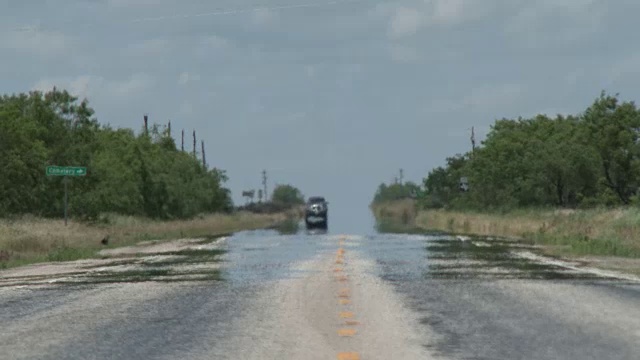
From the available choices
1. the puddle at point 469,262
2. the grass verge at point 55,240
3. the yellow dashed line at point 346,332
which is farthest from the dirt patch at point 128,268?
the yellow dashed line at point 346,332

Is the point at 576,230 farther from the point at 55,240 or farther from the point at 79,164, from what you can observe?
the point at 79,164

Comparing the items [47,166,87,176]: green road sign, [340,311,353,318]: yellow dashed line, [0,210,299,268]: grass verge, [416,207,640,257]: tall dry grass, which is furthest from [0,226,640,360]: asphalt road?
[47,166,87,176]: green road sign

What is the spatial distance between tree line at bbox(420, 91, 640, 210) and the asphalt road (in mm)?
52910

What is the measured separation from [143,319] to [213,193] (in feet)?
295

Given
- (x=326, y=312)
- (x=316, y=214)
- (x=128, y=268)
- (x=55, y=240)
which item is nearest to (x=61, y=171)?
(x=55, y=240)

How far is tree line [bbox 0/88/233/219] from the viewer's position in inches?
2139

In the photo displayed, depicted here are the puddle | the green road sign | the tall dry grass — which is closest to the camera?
the puddle

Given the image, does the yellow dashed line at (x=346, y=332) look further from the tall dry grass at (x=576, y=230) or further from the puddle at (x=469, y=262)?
the tall dry grass at (x=576, y=230)

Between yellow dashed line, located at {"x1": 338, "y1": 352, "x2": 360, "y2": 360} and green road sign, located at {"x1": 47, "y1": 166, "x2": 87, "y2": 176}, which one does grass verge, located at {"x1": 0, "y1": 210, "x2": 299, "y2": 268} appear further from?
yellow dashed line, located at {"x1": 338, "y1": 352, "x2": 360, "y2": 360}

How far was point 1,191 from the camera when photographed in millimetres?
52688

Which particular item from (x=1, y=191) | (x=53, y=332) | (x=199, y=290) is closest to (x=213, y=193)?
(x=1, y=191)

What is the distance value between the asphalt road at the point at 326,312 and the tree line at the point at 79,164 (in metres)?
29.5

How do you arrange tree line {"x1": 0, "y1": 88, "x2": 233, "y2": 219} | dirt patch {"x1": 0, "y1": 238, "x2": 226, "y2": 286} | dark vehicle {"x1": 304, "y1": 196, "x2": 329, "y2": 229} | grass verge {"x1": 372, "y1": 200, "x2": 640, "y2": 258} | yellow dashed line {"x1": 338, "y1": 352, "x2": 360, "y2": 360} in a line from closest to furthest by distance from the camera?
yellow dashed line {"x1": 338, "y1": 352, "x2": 360, "y2": 360} < dirt patch {"x1": 0, "y1": 238, "x2": 226, "y2": 286} < grass verge {"x1": 372, "y1": 200, "x2": 640, "y2": 258} < tree line {"x1": 0, "y1": 88, "x2": 233, "y2": 219} < dark vehicle {"x1": 304, "y1": 196, "x2": 329, "y2": 229}

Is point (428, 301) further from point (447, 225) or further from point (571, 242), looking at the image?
point (447, 225)
